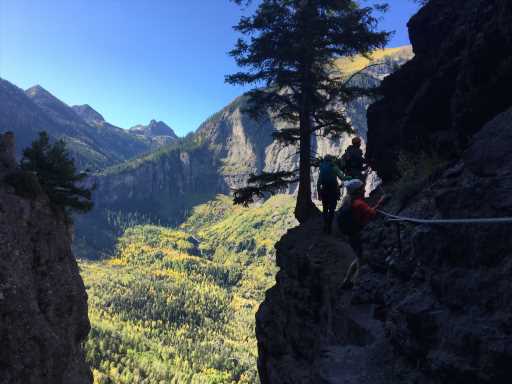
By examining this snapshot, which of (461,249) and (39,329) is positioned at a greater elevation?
(461,249)

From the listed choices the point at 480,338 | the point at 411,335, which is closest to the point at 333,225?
the point at 411,335

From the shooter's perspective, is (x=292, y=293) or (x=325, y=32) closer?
(x=292, y=293)

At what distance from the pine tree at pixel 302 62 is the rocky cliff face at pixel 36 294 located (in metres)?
13.7

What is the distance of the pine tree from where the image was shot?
56.7ft

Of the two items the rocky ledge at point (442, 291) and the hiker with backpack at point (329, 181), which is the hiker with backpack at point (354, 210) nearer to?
the rocky ledge at point (442, 291)

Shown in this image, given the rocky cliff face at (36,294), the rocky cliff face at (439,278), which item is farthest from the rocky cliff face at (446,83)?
the rocky cliff face at (36,294)

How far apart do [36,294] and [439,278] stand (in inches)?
962

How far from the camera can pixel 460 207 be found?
5.05m

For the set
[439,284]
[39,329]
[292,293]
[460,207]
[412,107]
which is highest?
[412,107]

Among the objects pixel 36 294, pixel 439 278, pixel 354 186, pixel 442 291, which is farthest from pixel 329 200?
pixel 36 294

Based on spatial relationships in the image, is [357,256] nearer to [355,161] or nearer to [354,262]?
[354,262]

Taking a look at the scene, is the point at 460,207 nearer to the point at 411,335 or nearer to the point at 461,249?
the point at 461,249

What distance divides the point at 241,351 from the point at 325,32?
18764 cm

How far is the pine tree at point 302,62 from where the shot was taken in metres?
17.3
